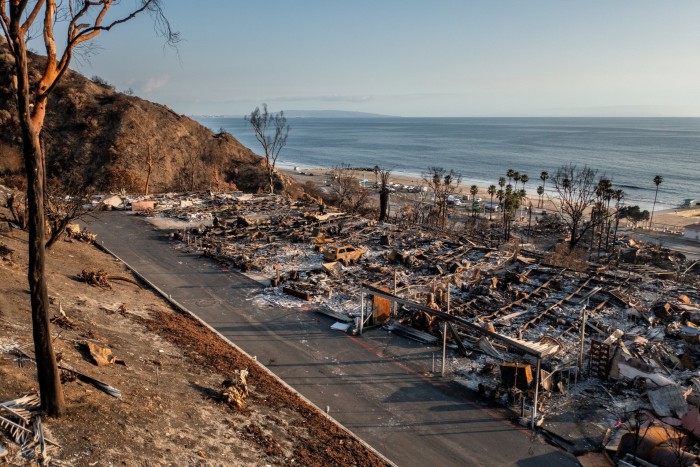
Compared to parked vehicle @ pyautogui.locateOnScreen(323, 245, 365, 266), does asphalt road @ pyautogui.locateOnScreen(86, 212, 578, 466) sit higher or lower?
lower

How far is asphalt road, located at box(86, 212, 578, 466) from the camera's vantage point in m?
12.2

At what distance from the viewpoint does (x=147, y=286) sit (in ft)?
72.8

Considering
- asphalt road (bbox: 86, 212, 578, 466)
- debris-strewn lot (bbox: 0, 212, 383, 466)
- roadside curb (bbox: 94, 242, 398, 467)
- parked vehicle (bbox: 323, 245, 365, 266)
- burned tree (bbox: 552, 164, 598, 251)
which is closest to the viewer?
debris-strewn lot (bbox: 0, 212, 383, 466)

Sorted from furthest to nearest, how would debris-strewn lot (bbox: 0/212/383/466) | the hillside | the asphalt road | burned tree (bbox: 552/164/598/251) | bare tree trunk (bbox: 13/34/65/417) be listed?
the hillside
burned tree (bbox: 552/164/598/251)
the asphalt road
debris-strewn lot (bbox: 0/212/383/466)
bare tree trunk (bbox: 13/34/65/417)

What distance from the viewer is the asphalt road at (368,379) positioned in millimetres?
12195

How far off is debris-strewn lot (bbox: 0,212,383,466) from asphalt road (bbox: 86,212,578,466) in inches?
43.7

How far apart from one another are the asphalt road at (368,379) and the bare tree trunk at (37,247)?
7199 millimetres

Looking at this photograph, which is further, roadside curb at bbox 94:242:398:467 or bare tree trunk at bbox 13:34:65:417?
roadside curb at bbox 94:242:398:467

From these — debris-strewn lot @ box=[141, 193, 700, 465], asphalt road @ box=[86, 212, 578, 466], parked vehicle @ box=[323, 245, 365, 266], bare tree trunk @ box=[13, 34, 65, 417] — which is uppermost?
bare tree trunk @ box=[13, 34, 65, 417]

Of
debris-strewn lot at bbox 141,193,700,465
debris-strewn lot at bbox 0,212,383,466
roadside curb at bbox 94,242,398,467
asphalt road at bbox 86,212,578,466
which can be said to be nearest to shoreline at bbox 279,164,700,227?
debris-strewn lot at bbox 141,193,700,465

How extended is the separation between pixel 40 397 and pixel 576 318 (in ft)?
60.5

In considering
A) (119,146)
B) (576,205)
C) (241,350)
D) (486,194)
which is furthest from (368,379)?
(486,194)

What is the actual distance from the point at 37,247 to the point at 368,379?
1040 cm

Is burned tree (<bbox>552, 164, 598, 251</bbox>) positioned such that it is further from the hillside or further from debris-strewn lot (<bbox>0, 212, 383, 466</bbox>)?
debris-strewn lot (<bbox>0, 212, 383, 466</bbox>)
